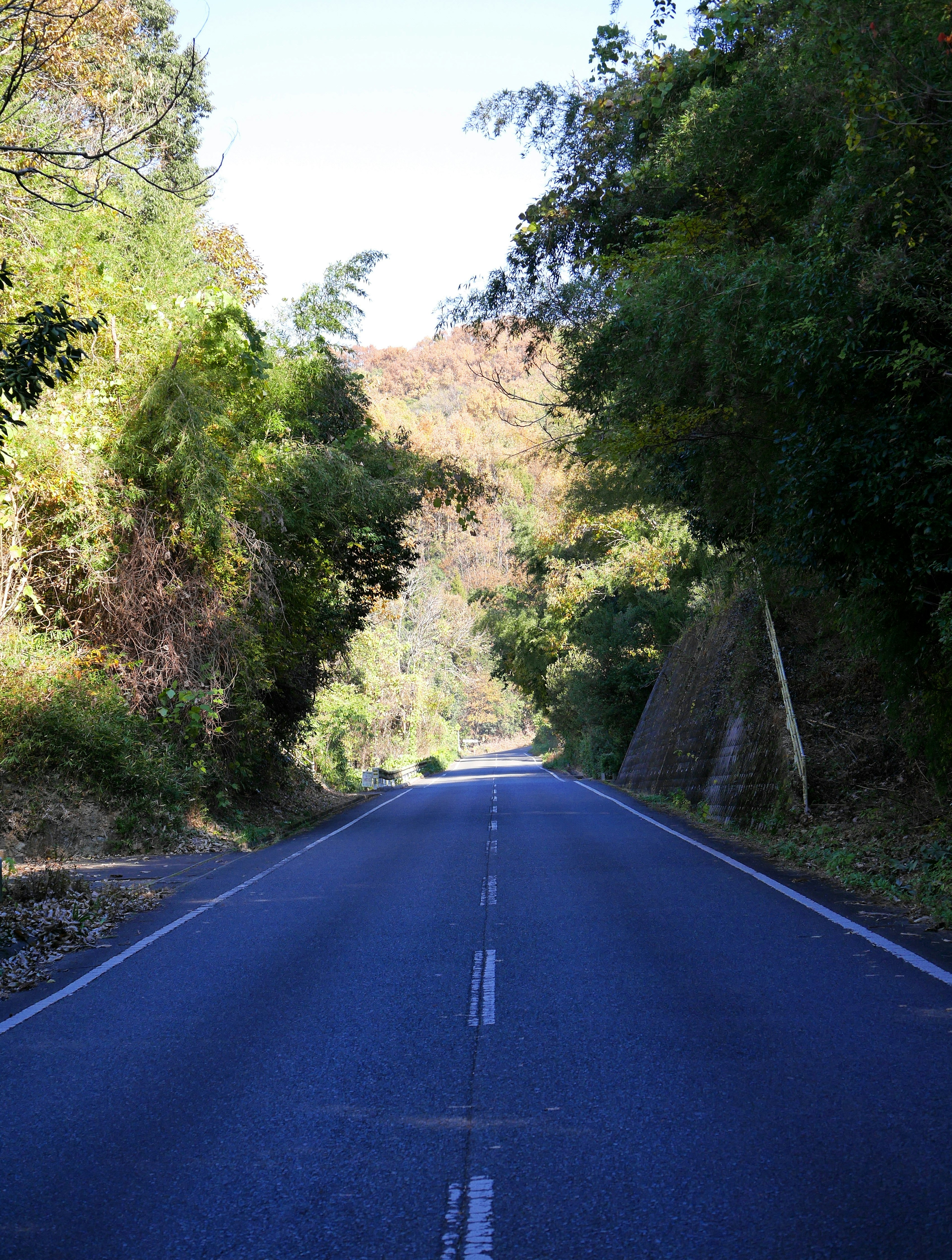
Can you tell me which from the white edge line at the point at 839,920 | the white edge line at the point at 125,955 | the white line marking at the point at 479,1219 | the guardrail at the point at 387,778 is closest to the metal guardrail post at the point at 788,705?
the white edge line at the point at 839,920

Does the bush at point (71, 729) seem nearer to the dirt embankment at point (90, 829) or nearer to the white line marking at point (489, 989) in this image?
the dirt embankment at point (90, 829)

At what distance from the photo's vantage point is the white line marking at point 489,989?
6383mm

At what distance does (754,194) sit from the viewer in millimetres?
11992

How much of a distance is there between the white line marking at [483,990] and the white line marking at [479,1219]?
2.15 metres

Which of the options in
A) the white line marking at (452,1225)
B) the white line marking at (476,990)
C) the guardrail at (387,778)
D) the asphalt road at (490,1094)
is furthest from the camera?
the guardrail at (387,778)

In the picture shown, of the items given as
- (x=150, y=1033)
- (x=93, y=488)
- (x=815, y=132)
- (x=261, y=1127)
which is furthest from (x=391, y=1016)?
(x=93, y=488)

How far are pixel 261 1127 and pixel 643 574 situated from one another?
27.3 meters

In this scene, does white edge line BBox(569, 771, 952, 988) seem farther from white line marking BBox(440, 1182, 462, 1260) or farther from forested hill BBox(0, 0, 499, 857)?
forested hill BBox(0, 0, 499, 857)

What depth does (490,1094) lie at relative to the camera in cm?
504

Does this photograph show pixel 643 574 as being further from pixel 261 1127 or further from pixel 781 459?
pixel 261 1127

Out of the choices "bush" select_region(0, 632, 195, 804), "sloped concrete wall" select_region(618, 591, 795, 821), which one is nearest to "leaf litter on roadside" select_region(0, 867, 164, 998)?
"bush" select_region(0, 632, 195, 804)

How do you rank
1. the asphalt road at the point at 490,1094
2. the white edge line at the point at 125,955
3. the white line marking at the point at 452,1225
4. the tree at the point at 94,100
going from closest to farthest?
the white line marking at the point at 452,1225 → the asphalt road at the point at 490,1094 → the white edge line at the point at 125,955 → the tree at the point at 94,100

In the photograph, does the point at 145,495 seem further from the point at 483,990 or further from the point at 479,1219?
the point at 479,1219

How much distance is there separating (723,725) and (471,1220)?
1916cm
